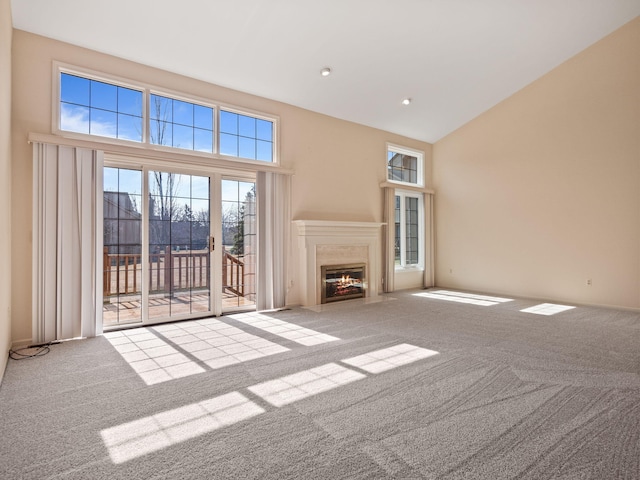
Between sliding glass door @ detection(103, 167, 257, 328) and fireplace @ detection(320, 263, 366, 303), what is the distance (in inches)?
47.2

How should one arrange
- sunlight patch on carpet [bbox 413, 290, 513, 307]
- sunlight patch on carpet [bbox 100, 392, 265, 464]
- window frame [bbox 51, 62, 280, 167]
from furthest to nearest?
sunlight patch on carpet [bbox 413, 290, 513, 307]
window frame [bbox 51, 62, 280, 167]
sunlight patch on carpet [bbox 100, 392, 265, 464]

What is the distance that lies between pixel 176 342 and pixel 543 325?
4123 mm

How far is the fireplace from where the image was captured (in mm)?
5582

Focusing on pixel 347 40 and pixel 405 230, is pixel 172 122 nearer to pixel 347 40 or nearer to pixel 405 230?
pixel 347 40

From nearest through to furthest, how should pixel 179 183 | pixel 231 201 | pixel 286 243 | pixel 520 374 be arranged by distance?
pixel 520 374, pixel 179 183, pixel 231 201, pixel 286 243

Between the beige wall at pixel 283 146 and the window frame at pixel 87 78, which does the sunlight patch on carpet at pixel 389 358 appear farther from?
the window frame at pixel 87 78

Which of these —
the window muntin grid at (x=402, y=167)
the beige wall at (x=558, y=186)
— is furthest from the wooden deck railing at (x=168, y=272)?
the beige wall at (x=558, y=186)

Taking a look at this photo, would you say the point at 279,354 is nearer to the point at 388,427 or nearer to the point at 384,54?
the point at 388,427

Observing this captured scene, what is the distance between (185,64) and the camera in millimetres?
4203

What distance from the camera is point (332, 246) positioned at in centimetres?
561

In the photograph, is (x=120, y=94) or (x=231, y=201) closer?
(x=120, y=94)

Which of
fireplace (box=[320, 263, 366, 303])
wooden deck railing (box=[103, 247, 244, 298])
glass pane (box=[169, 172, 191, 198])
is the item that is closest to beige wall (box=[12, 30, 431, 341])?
fireplace (box=[320, 263, 366, 303])

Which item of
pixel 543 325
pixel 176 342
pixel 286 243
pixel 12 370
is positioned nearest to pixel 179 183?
pixel 286 243

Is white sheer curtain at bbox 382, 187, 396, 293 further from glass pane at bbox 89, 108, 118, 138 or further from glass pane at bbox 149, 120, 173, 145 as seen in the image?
glass pane at bbox 89, 108, 118, 138
